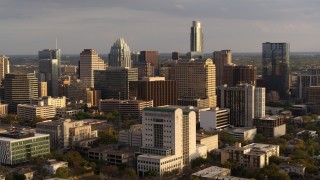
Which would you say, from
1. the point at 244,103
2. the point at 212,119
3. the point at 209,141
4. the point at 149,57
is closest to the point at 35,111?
the point at 212,119

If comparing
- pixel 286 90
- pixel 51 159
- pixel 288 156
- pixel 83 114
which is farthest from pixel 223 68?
pixel 51 159

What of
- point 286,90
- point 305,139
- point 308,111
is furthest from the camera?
point 286,90

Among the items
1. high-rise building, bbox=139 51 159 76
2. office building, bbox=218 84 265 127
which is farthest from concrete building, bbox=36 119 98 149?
high-rise building, bbox=139 51 159 76

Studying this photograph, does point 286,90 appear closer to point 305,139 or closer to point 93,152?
point 305,139

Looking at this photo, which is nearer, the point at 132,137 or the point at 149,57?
the point at 132,137

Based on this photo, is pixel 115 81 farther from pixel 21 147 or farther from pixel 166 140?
pixel 166 140

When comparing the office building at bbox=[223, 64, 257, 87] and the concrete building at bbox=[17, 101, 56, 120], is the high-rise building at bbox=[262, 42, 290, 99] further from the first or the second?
the concrete building at bbox=[17, 101, 56, 120]
